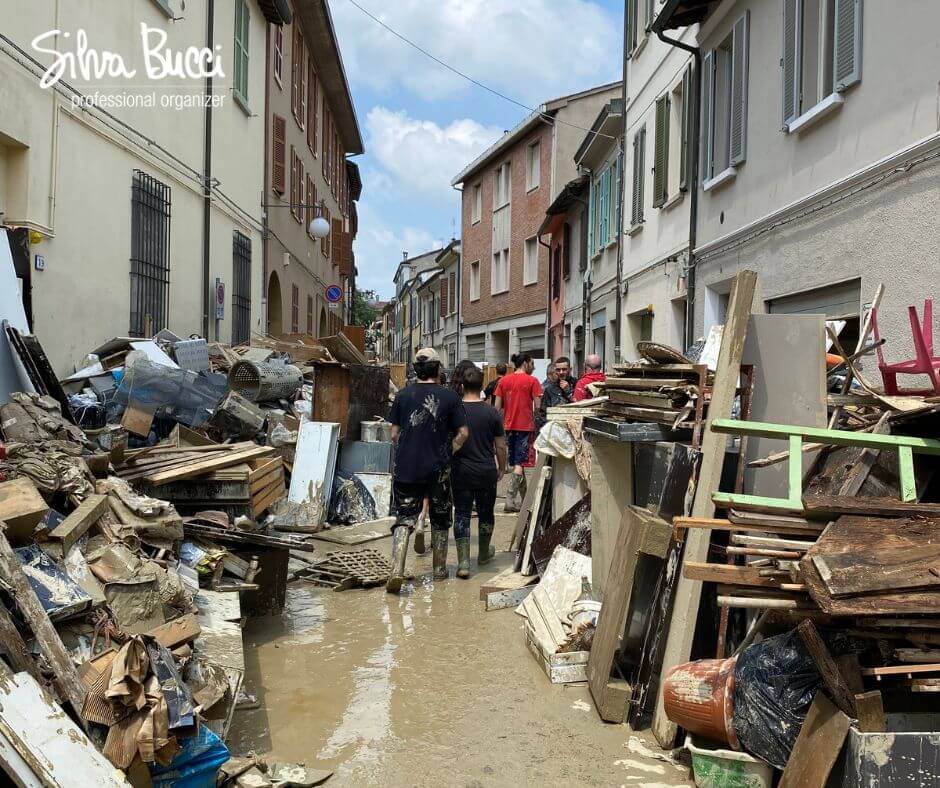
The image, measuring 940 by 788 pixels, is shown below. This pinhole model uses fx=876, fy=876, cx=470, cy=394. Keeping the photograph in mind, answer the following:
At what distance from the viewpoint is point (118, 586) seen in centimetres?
397

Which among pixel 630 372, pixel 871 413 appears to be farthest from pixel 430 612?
pixel 871 413

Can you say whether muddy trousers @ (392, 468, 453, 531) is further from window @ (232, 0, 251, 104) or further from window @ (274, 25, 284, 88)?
window @ (274, 25, 284, 88)

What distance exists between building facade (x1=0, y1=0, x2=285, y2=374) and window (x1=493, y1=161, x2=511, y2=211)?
14373 millimetres

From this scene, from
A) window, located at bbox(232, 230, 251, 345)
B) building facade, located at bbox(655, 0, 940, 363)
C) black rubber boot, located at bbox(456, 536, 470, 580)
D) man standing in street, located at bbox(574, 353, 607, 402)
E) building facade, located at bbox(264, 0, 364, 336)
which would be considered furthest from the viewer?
building facade, located at bbox(264, 0, 364, 336)

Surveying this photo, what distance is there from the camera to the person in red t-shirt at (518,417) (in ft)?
36.9

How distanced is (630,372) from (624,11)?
12.9 meters

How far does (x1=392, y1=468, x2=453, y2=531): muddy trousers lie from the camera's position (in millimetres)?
7059

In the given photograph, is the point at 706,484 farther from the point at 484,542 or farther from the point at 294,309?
the point at 294,309

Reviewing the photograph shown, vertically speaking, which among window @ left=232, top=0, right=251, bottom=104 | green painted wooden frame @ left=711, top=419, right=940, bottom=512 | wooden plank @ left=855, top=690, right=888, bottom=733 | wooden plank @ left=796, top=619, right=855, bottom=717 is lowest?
wooden plank @ left=855, top=690, right=888, bottom=733

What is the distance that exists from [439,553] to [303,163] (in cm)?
1552

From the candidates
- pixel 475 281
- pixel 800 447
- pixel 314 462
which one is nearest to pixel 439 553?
pixel 314 462

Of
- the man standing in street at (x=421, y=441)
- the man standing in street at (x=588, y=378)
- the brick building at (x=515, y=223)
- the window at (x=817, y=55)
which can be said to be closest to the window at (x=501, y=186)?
the brick building at (x=515, y=223)

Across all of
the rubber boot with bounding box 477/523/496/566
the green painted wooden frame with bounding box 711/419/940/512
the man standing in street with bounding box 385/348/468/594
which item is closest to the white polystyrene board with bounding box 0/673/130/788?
the green painted wooden frame with bounding box 711/419/940/512

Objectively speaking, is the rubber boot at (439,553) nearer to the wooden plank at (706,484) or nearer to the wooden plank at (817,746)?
the wooden plank at (706,484)
